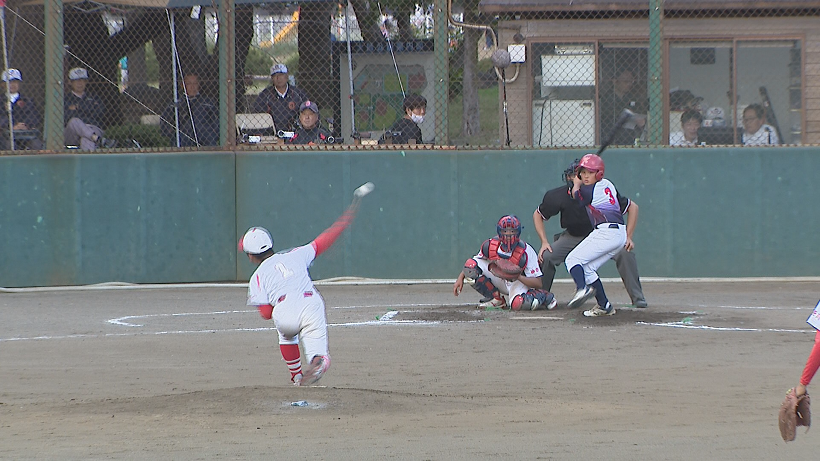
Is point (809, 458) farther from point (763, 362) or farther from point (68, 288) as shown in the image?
point (68, 288)

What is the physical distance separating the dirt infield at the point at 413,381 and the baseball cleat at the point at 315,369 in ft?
0.39

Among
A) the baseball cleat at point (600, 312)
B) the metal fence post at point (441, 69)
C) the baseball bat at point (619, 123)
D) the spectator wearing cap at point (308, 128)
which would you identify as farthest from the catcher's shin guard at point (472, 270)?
the spectator wearing cap at point (308, 128)

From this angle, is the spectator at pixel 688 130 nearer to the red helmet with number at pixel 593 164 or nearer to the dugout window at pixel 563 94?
the dugout window at pixel 563 94

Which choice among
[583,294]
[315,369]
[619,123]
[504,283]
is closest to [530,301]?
[504,283]

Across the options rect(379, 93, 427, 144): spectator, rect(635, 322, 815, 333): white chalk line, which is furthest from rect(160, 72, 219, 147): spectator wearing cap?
rect(635, 322, 815, 333): white chalk line

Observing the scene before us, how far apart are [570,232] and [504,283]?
3.35 ft

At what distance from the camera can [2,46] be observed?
14.2 m

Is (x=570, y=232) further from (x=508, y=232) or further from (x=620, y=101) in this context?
(x=620, y=101)

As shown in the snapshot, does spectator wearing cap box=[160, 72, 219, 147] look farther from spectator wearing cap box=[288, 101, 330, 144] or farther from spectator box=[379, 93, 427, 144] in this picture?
spectator box=[379, 93, 427, 144]

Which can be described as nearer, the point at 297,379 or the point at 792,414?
the point at 792,414

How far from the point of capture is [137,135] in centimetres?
1380

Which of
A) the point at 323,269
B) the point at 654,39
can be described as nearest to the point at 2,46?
the point at 323,269

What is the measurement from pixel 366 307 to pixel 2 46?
637 centimetres

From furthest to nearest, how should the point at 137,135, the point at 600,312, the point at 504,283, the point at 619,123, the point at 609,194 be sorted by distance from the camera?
the point at 137,135 → the point at 619,123 → the point at 504,283 → the point at 609,194 → the point at 600,312
